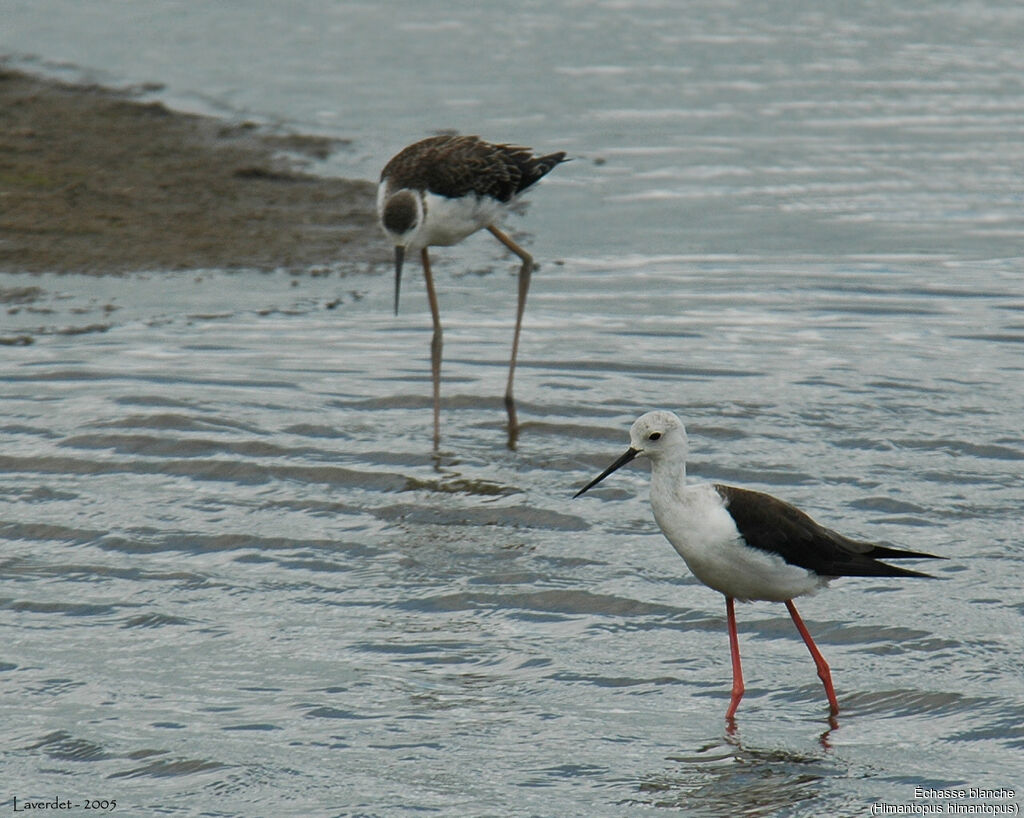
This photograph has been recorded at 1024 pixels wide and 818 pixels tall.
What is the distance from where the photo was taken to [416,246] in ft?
29.4

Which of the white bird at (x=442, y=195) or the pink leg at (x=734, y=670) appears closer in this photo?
the pink leg at (x=734, y=670)

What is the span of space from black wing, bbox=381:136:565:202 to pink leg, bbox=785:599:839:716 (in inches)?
152

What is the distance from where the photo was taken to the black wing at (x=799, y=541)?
17.8 ft

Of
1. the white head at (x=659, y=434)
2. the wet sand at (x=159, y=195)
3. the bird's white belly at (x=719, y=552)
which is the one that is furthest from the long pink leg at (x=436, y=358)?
the bird's white belly at (x=719, y=552)

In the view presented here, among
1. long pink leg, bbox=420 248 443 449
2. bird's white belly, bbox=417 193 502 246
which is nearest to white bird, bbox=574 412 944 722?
long pink leg, bbox=420 248 443 449

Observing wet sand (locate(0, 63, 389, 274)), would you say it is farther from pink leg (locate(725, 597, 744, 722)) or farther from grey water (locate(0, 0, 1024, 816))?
pink leg (locate(725, 597, 744, 722))

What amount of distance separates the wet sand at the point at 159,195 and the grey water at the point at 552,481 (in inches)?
15.1

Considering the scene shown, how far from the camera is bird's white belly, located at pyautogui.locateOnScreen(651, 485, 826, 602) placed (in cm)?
542

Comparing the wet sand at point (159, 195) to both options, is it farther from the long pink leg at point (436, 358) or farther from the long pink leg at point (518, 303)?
the long pink leg at point (436, 358)

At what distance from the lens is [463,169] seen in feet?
29.3

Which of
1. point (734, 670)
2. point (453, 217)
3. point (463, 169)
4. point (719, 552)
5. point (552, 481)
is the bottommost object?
point (734, 670)

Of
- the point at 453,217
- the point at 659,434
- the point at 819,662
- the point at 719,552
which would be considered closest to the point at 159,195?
the point at 453,217

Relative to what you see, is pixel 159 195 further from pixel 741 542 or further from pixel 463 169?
pixel 741 542

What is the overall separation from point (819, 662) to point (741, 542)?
528 millimetres
